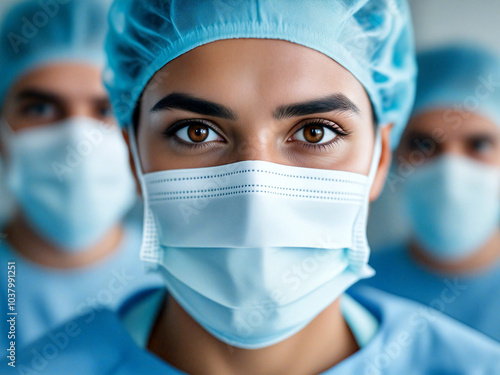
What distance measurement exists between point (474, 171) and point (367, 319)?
0.59m

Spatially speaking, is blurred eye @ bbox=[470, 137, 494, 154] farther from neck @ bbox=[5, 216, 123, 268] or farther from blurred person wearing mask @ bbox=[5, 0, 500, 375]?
neck @ bbox=[5, 216, 123, 268]

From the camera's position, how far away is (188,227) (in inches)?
40.2

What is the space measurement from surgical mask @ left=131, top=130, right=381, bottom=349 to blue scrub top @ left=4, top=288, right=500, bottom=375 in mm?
178

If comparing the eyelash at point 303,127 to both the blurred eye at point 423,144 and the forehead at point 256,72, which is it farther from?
the blurred eye at point 423,144

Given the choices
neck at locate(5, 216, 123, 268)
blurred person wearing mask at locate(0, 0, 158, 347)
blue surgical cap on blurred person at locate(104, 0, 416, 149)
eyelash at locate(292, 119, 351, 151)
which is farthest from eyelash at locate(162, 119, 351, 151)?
neck at locate(5, 216, 123, 268)

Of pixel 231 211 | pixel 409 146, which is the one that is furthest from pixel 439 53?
pixel 231 211

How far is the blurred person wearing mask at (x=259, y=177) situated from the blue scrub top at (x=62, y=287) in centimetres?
45

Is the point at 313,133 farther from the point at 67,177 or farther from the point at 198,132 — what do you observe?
the point at 67,177

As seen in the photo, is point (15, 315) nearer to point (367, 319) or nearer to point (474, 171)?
point (367, 319)

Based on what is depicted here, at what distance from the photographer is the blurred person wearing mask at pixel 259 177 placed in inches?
37.1

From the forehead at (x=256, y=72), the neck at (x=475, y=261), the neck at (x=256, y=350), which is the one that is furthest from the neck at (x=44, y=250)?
the neck at (x=475, y=261)

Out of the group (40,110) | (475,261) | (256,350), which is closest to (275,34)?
(256,350)

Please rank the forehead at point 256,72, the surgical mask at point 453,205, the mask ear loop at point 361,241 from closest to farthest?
the forehead at point 256,72 < the mask ear loop at point 361,241 < the surgical mask at point 453,205

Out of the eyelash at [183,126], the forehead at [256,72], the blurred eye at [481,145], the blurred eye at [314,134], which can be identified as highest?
the forehead at [256,72]
